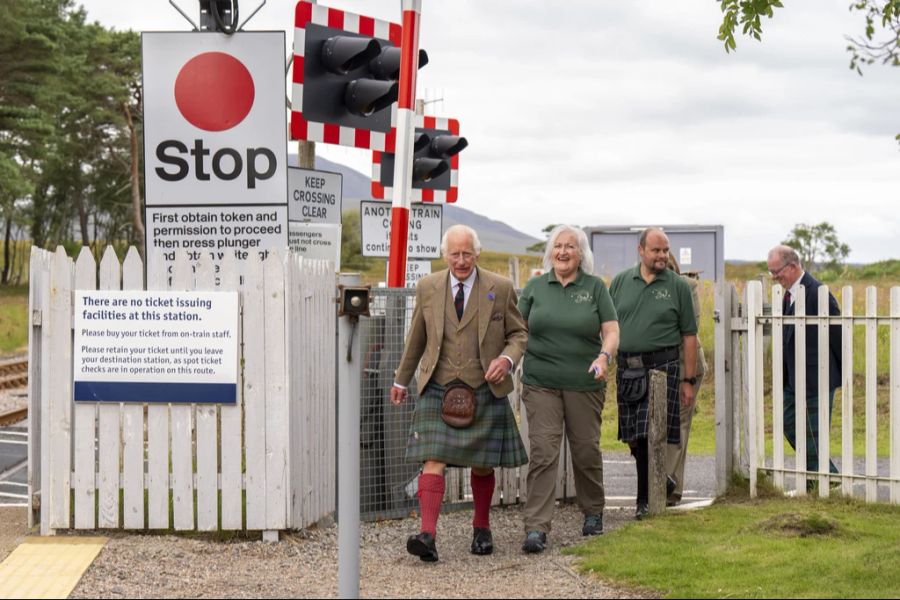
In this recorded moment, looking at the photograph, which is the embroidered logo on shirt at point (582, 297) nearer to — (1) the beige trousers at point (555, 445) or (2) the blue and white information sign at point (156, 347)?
(1) the beige trousers at point (555, 445)

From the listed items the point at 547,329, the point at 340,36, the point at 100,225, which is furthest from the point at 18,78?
the point at 100,225

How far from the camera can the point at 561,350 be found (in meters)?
9.43

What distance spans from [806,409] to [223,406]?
16.3ft

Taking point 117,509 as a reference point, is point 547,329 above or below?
above

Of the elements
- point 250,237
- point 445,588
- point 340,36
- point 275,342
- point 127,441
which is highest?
point 340,36

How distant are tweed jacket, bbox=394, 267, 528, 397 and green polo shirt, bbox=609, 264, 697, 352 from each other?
1913 millimetres

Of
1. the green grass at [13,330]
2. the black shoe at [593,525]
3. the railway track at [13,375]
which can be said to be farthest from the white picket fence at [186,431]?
the green grass at [13,330]

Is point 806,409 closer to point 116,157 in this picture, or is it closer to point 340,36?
point 340,36

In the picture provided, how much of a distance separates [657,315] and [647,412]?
0.74 metres

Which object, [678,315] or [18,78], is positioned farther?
[18,78]

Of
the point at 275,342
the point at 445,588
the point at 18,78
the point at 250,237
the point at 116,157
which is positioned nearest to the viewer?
the point at 445,588

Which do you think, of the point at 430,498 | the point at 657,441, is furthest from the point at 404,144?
the point at 430,498

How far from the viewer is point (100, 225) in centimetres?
11381

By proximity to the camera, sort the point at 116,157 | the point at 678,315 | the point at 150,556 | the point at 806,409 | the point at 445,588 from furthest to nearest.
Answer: the point at 116,157
the point at 806,409
the point at 678,315
the point at 150,556
the point at 445,588
